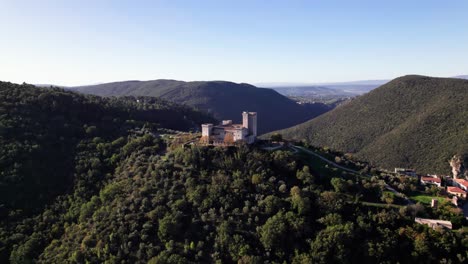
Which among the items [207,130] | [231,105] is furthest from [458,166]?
[231,105]

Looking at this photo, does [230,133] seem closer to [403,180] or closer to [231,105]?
[403,180]

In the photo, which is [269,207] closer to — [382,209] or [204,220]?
Result: [204,220]

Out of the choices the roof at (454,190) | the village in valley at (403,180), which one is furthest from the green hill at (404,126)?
the roof at (454,190)

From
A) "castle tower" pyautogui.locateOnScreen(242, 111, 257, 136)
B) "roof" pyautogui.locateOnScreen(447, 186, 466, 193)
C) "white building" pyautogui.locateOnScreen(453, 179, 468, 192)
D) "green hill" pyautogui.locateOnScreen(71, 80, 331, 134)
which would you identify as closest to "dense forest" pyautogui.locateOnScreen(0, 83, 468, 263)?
"roof" pyautogui.locateOnScreen(447, 186, 466, 193)

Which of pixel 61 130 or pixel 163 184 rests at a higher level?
pixel 61 130

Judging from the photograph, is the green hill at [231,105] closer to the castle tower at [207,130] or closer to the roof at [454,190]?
the castle tower at [207,130]

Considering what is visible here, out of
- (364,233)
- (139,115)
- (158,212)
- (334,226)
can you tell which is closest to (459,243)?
(364,233)
